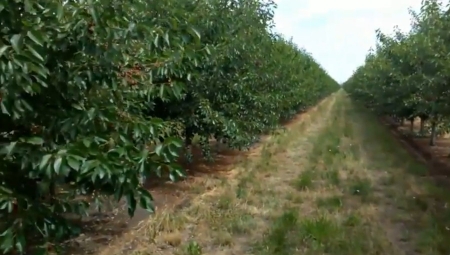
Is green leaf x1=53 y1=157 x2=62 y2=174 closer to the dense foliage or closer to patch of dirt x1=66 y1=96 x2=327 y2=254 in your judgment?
patch of dirt x1=66 y1=96 x2=327 y2=254

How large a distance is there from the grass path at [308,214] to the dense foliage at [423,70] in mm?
1744

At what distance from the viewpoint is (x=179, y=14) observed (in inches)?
201

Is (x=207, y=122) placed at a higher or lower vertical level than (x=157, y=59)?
lower

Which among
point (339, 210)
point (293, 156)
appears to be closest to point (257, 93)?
point (293, 156)

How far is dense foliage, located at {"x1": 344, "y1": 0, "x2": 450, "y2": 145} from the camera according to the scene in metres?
10.5

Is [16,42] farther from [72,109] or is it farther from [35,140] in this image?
[72,109]

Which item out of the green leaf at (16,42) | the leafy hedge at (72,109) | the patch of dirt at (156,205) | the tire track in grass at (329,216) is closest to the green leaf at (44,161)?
the leafy hedge at (72,109)

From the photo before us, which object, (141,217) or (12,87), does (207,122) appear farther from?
(12,87)

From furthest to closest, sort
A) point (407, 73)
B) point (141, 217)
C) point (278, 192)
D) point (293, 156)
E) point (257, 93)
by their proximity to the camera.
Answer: point (407, 73)
point (293, 156)
point (257, 93)
point (278, 192)
point (141, 217)

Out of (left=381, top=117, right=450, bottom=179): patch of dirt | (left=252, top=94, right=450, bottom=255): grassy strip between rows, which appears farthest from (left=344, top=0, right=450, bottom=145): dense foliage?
(left=252, top=94, right=450, bottom=255): grassy strip between rows

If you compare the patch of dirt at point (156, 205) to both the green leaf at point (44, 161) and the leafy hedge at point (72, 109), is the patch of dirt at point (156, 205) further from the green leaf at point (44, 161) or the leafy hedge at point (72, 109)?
the green leaf at point (44, 161)

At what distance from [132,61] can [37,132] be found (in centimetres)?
101

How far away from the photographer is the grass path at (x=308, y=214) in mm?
6203

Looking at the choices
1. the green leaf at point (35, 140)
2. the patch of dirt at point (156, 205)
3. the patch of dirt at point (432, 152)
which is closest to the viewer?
the green leaf at point (35, 140)
